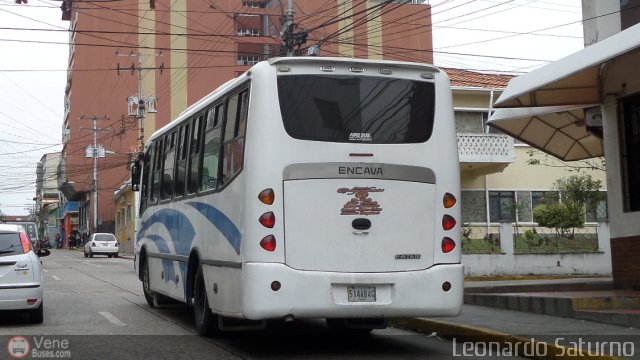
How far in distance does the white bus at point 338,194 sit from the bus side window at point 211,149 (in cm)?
33

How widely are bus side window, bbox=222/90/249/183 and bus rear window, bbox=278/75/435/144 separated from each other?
56 centimetres

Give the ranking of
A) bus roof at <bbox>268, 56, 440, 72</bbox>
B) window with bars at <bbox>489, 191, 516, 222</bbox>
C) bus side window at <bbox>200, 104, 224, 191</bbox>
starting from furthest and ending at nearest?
1. window with bars at <bbox>489, 191, 516, 222</bbox>
2. bus side window at <bbox>200, 104, 224, 191</bbox>
3. bus roof at <bbox>268, 56, 440, 72</bbox>

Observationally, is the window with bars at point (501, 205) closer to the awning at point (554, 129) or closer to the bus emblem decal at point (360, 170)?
the awning at point (554, 129)

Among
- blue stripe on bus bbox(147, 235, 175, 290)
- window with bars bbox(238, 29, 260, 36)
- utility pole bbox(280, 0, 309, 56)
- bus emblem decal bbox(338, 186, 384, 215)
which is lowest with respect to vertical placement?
blue stripe on bus bbox(147, 235, 175, 290)

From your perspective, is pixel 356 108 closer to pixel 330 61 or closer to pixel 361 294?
pixel 330 61

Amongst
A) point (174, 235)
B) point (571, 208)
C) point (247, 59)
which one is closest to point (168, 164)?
point (174, 235)

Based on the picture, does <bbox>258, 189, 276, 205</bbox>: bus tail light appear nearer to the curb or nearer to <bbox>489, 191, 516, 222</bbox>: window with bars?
the curb

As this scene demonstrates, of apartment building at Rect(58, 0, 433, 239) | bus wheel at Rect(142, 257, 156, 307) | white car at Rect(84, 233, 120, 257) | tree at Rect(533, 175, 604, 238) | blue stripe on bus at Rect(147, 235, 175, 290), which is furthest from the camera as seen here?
apartment building at Rect(58, 0, 433, 239)

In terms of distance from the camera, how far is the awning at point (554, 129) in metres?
14.5

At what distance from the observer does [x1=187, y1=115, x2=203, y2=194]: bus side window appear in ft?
33.8

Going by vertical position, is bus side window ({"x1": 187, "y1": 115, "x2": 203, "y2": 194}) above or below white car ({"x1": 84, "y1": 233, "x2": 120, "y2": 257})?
above

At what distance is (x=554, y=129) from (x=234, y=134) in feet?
29.2

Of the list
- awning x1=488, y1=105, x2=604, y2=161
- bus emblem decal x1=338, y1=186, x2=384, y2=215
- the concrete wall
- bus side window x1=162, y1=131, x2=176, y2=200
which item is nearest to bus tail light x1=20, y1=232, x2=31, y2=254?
bus side window x1=162, y1=131, x2=176, y2=200

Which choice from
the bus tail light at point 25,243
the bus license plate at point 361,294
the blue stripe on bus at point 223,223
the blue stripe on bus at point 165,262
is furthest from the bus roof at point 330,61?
the bus tail light at point 25,243
